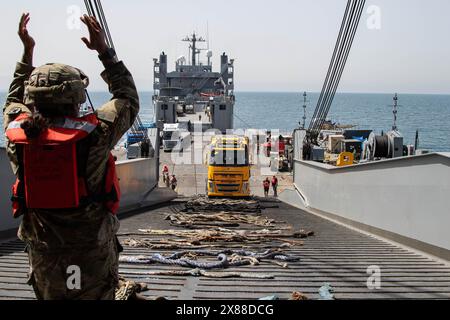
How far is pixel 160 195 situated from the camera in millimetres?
18328

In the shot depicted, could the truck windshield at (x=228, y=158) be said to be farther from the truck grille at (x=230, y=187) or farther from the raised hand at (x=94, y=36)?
the raised hand at (x=94, y=36)

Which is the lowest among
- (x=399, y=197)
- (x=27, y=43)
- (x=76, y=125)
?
(x=399, y=197)

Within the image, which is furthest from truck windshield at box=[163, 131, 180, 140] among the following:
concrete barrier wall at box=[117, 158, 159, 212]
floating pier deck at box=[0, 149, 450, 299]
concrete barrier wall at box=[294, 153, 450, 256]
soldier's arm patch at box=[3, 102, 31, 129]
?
soldier's arm patch at box=[3, 102, 31, 129]

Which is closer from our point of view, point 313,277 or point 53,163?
point 53,163

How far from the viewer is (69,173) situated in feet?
10.7

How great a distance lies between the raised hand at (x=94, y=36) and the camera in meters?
3.46

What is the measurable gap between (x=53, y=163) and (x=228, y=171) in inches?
760

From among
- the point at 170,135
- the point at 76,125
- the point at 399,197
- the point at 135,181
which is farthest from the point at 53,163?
the point at 170,135

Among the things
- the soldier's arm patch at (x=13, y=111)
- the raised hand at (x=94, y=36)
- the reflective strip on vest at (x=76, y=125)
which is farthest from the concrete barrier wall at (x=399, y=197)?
the soldier's arm patch at (x=13, y=111)

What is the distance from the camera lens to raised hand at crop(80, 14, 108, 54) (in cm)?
346

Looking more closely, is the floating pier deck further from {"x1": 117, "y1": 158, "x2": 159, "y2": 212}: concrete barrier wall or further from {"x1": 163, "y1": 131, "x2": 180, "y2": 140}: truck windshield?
{"x1": 163, "y1": 131, "x2": 180, "y2": 140}: truck windshield

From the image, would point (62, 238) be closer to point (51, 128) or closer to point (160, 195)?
point (51, 128)

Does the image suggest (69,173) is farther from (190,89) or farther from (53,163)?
(190,89)

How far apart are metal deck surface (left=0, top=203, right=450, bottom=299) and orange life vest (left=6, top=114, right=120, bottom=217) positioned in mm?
2169
